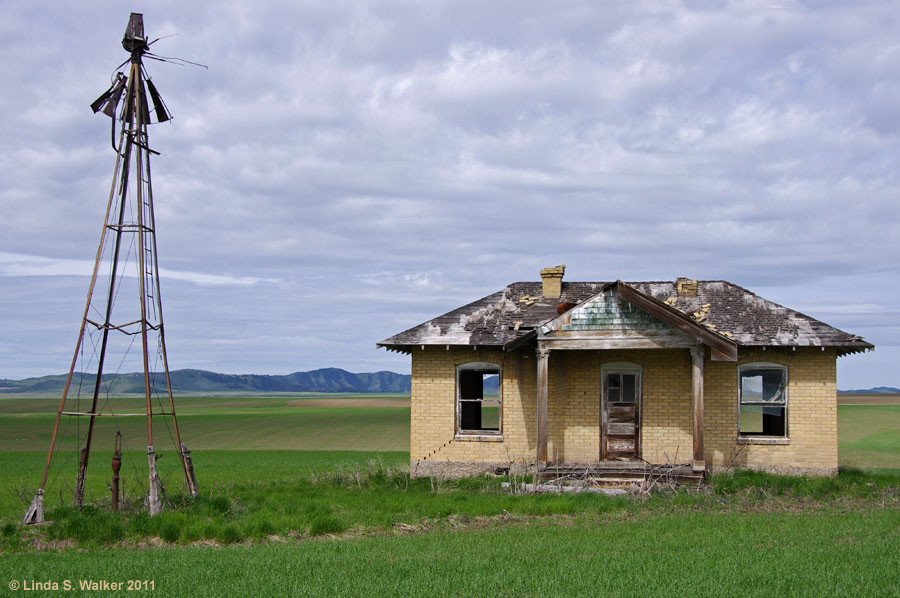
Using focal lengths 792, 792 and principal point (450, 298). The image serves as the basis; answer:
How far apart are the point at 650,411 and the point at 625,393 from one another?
75 centimetres

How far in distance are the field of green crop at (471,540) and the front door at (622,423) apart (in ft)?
8.59

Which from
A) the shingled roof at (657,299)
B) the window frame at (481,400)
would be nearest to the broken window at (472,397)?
the window frame at (481,400)

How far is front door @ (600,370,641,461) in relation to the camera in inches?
781

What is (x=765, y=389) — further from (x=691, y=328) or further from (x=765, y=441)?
(x=691, y=328)

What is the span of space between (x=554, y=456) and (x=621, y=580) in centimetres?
1050

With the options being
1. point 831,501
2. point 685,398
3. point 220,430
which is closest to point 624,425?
point 685,398

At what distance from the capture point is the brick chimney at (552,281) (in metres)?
22.4

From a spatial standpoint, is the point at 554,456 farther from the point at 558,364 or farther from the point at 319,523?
the point at 319,523

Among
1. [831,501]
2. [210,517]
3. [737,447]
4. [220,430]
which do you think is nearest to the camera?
[210,517]

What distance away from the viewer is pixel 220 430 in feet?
196

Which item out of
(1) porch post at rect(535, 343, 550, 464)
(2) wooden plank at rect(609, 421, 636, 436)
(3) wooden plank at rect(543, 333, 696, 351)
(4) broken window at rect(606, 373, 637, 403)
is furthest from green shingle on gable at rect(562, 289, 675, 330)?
(2) wooden plank at rect(609, 421, 636, 436)

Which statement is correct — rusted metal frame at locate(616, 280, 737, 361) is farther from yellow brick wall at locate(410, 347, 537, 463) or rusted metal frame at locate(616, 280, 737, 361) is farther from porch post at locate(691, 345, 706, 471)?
yellow brick wall at locate(410, 347, 537, 463)

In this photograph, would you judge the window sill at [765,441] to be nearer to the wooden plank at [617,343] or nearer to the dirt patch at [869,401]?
the wooden plank at [617,343]

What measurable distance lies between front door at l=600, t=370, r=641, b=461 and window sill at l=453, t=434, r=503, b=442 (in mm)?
2628
